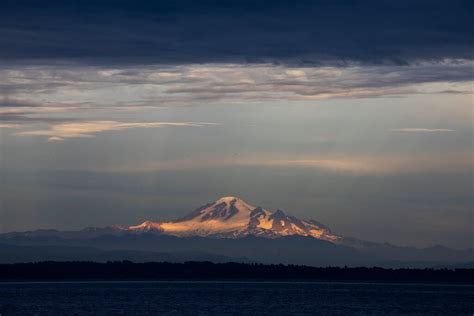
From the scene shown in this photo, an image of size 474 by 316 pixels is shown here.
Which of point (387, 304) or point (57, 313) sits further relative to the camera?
point (387, 304)

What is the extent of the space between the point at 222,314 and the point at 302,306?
918 inches

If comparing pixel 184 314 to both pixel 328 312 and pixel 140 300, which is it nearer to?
pixel 328 312

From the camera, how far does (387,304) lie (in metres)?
162

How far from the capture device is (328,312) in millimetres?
135125

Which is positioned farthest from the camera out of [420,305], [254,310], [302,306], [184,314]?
[420,305]

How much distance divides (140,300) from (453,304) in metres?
45.6

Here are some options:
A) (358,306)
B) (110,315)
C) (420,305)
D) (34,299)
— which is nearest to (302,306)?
(358,306)

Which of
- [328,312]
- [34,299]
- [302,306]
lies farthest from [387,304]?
[34,299]

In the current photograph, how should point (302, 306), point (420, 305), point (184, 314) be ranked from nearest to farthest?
1. point (184, 314)
2. point (302, 306)
3. point (420, 305)

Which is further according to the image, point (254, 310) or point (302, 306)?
point (302, 306)

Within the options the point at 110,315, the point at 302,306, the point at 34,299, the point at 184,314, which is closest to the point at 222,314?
the point at 184,314

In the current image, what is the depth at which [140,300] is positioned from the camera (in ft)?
545


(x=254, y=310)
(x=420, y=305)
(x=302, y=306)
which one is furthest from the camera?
(x=420, y=305)

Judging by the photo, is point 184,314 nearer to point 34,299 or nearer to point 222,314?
point 222,314
